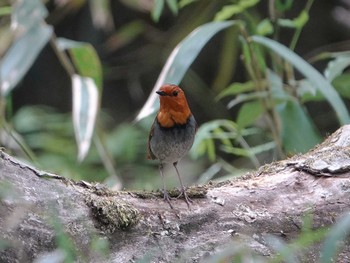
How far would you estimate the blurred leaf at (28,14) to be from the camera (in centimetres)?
377

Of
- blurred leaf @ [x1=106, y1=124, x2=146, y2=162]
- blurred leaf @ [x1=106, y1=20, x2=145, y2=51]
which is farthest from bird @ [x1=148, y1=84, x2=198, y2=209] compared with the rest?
blurred leaf @ [x1=106, y1=20, x2=145, y2=51]

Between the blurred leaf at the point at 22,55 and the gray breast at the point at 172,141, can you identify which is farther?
the blurred leaf at the point at 22,55

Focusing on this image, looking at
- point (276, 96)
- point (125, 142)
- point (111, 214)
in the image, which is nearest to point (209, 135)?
point (276, 96)

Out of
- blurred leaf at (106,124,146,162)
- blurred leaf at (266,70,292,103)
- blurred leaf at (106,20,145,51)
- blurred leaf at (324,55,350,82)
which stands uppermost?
blurred leaf at (324,55,350,82)

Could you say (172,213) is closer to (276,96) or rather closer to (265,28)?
(276,96)

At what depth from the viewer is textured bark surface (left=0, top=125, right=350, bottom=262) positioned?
2.45m

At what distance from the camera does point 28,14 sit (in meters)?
3.78

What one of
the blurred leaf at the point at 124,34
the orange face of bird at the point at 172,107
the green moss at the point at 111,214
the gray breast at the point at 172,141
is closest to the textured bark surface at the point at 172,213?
the green moss at the point at 111,214

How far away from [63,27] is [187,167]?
225 centimetres

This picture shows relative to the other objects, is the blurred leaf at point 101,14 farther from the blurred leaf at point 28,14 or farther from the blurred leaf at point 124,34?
the blurred leaf at point 28,14

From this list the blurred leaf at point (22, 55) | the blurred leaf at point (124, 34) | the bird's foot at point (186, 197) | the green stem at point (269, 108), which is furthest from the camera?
the blurred leaf at point (124, 34)

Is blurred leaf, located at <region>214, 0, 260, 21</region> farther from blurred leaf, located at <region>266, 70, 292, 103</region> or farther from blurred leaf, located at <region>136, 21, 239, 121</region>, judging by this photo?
blurred leaf, located at <region>266, 70, 292, 103</region>

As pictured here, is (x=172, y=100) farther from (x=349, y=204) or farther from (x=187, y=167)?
(x=187, y=167)

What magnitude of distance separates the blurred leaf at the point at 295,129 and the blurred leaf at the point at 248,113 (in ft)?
0.33
